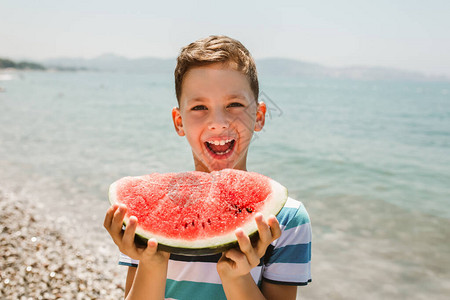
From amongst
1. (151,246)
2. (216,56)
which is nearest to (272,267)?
(151,246)

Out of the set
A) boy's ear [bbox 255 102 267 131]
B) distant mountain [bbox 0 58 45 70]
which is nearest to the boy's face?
boy's ear [bbox 255 102 267 131]

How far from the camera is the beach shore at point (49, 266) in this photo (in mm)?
3871

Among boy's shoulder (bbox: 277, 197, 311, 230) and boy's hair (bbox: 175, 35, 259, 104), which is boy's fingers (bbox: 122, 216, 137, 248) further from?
boy's hair (bbox: 175, 35, 259, 104)

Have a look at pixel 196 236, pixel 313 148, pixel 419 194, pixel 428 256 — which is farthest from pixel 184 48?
pixel 313 148

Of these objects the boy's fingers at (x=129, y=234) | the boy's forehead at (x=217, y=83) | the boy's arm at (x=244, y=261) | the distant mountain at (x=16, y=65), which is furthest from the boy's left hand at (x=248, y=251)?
the distant mountain at (x=16, y=65)

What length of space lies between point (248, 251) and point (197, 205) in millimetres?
460

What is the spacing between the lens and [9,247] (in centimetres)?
459

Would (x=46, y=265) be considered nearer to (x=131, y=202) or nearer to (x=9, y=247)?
(x=9, y=247)

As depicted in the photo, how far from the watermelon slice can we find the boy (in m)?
0.09

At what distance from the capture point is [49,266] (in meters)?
4.30

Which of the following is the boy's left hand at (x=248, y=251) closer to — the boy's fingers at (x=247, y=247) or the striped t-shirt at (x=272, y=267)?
the boy's fingers at (x=247, y=247)

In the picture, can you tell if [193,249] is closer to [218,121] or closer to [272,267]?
[272,267]

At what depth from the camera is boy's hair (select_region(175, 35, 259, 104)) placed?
210 cm

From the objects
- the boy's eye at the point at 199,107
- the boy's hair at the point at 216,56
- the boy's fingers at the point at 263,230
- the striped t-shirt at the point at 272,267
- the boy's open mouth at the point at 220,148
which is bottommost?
the striped t-shirt at the point at 272,267
